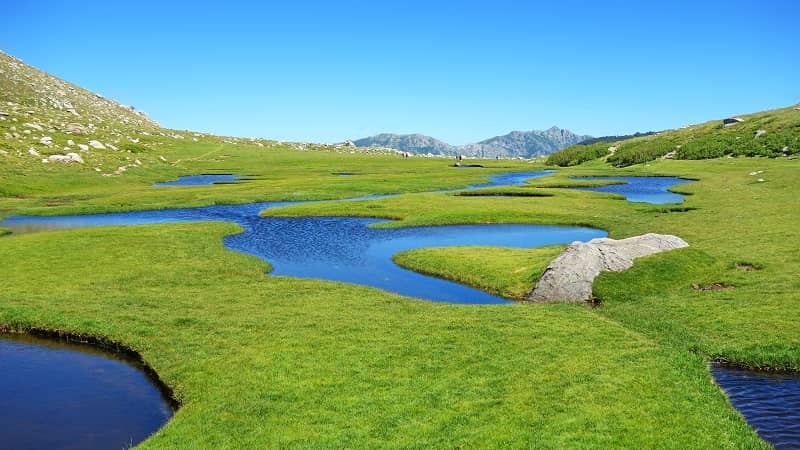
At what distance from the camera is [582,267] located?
40438mm

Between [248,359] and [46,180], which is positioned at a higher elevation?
[46,180]

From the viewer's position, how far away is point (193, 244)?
201ft

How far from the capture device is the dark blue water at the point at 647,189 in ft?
333

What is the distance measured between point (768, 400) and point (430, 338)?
52.7 ft

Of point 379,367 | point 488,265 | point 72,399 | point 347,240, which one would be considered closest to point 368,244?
point 347,240

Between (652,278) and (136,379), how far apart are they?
34.5 m

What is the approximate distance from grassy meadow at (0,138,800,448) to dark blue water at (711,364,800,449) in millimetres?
1111

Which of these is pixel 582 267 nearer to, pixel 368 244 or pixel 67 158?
pixel 368 244

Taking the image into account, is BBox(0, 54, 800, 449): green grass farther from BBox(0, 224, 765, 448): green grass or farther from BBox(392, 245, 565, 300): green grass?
BBox(392, 245, 565, 300): green grass

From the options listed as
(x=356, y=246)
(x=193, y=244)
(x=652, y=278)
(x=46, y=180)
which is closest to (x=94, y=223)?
(x=193, y=244)

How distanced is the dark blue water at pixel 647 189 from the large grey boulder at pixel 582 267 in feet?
194

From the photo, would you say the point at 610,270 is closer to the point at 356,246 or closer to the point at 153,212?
the point at 356,246

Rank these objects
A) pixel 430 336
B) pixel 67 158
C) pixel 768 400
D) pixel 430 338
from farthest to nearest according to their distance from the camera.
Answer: pixel 67 158 → pixel 430 336 → pixel 430 338 → pixel 768 400

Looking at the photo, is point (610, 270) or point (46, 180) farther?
point (46, 180)
